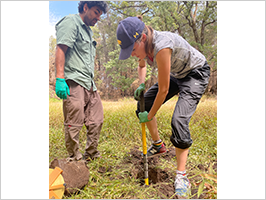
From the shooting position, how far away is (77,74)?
1894 millimetres

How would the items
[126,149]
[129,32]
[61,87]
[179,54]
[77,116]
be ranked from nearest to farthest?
[129,32], [179,54], [61,87], [77,116], [126,149]

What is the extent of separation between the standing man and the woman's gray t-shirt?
0.80 meters

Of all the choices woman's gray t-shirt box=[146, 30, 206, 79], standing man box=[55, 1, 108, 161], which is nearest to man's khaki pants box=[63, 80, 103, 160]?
standing man box=[55, 1, 108, 161]

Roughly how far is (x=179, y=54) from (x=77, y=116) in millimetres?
1212

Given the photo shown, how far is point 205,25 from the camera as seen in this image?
5289 mm

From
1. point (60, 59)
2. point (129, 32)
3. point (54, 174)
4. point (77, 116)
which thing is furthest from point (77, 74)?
point (54, 174)

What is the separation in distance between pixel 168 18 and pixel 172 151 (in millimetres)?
4040

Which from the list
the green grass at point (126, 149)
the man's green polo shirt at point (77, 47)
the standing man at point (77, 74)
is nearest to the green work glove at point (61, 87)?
the standing man at point (77, 74)

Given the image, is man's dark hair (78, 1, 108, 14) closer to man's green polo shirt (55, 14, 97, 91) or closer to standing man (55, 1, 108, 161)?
standing man (55, 1, 108, 161)

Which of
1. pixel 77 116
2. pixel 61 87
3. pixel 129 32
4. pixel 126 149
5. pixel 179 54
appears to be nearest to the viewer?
pixel 129 32

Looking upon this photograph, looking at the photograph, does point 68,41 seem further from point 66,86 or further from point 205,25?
point 205,25

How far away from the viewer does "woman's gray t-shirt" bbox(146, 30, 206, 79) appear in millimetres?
1453

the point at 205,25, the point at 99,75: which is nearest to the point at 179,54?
the point at 205,25

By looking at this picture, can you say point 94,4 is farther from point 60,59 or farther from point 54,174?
point 54,174
